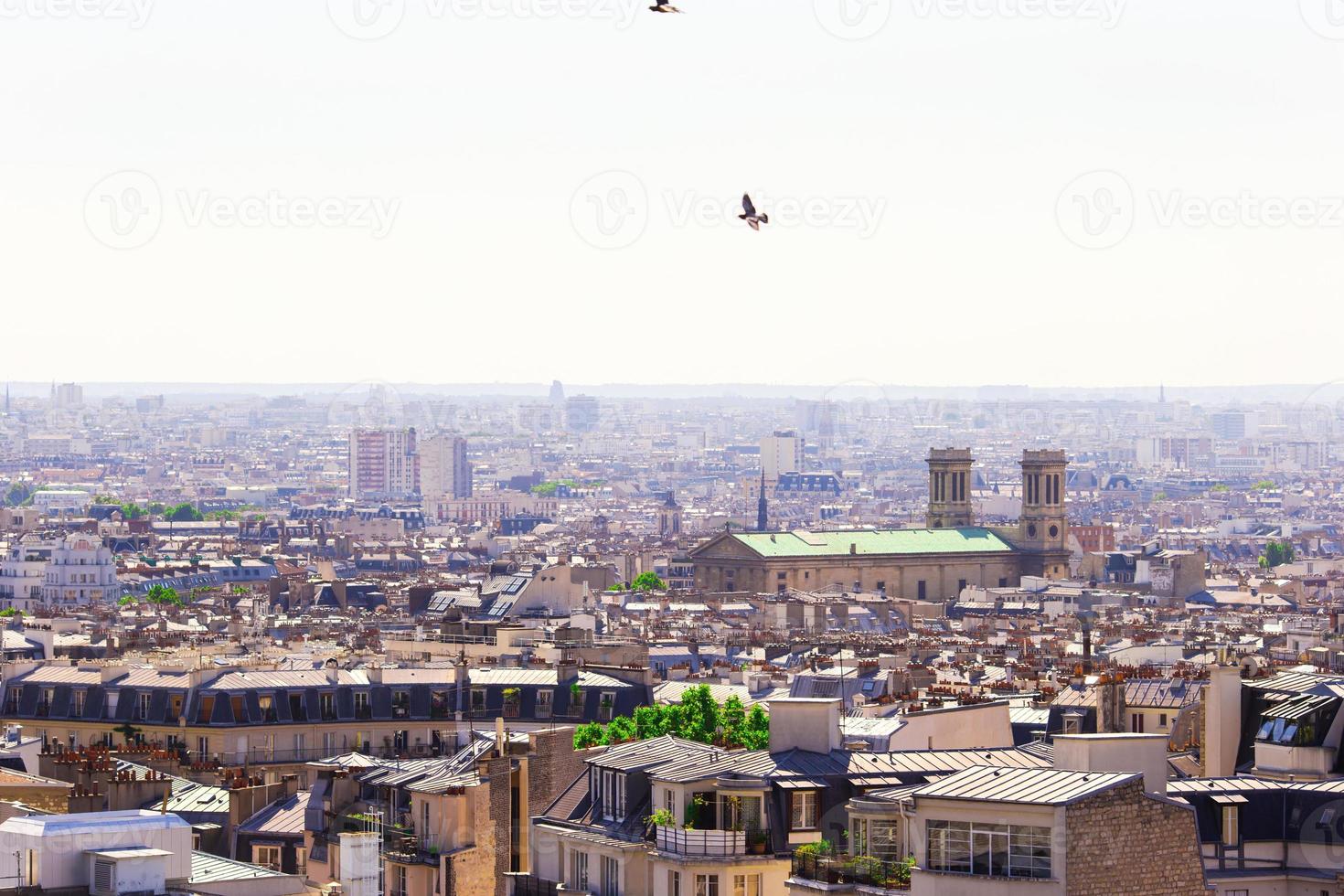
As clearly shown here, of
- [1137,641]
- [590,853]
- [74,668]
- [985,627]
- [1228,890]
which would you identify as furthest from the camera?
[985,627]

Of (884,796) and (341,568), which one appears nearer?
(884,796)

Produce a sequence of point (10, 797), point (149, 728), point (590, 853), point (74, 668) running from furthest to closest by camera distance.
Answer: point (74, 668) < point (149, 728) < point (10, 797) < point (590, 853)

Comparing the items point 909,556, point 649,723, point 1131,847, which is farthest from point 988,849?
point 909,556

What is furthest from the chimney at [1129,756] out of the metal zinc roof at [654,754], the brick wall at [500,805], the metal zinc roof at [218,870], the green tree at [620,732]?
the green tree at [620,732]

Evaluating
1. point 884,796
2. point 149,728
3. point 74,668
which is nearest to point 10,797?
point 884,796

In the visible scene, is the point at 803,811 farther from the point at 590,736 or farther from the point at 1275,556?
the point at 1275,556

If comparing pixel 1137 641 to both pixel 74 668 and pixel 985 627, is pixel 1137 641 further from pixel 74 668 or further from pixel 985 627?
pixel 74 668
